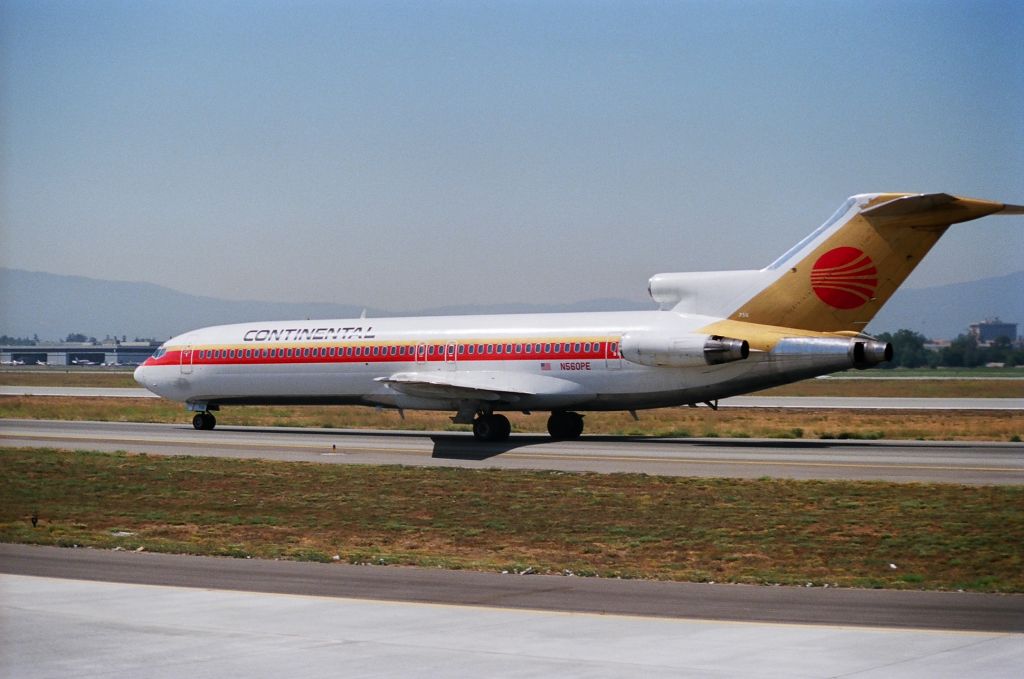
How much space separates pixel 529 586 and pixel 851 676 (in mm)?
6264

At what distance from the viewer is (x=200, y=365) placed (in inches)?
1950

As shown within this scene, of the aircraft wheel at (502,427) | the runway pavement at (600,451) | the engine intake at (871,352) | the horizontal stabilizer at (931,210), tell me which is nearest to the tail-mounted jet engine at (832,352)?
the engine intake at (871,352)

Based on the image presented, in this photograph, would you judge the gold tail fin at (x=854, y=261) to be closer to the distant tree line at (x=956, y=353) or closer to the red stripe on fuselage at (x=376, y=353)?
the red stripe on fuselage at (x=376, y=353)

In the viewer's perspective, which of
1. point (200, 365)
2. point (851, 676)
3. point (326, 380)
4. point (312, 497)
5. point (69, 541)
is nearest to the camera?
point (851, 676)

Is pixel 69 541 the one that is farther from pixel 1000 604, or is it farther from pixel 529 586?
pixel 1000 604

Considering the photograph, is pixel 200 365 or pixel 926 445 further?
pixel 200 365

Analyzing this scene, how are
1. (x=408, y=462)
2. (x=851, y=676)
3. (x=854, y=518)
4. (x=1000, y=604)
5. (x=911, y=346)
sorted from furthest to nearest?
1. (x=911, y=346)
2. (x=408, y=462)
3. (x=854, y=518)
4. (x=1000, y=604)
5. (x=851, y=676)

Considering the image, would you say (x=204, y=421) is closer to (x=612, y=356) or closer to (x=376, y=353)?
(x=376, y=353)

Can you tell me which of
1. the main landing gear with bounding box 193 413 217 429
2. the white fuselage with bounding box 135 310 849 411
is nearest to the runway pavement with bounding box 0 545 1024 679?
the white fuselage with bounding box 135 310 849 411

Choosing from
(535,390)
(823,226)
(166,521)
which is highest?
(823,226)

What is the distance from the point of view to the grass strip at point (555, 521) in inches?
770

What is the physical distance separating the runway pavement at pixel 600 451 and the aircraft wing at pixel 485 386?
1647 mm

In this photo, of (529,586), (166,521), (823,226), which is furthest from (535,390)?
(529,586)

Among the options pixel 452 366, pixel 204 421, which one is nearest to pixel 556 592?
pixel 452 366
